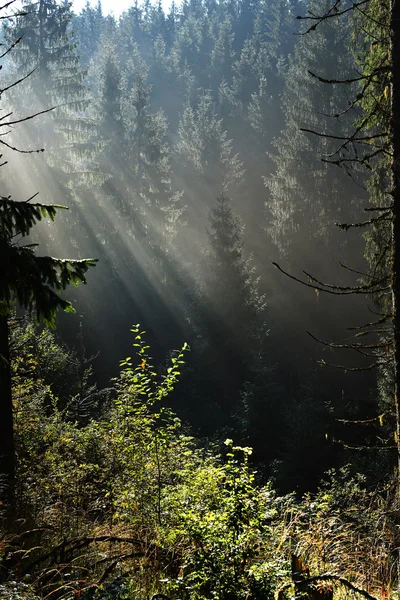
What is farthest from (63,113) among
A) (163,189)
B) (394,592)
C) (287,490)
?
(394,592)

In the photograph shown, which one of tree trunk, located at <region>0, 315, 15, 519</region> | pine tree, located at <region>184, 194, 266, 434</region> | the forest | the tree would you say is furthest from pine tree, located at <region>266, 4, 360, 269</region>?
the tree

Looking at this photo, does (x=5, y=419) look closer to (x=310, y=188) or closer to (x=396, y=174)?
(x=396, y=174)

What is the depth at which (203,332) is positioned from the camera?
29.8 metres

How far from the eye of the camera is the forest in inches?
196

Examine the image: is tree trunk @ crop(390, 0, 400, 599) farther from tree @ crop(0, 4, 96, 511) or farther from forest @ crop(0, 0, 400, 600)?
tree @ crop(0, 4, 96, 511)

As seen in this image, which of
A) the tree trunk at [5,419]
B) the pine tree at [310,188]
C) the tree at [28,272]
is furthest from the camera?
the pine tree at [310,188]

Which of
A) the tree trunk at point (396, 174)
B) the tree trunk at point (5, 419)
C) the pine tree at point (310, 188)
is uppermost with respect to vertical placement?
the pine tree at point (310, 188)

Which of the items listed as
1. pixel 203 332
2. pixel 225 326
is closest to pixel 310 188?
pixel 225 326

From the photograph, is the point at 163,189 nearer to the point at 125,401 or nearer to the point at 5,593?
the point at 125,401

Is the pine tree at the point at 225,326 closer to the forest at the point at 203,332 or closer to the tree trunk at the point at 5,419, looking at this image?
the forest at the point at 203,332

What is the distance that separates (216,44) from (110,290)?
47701 mm

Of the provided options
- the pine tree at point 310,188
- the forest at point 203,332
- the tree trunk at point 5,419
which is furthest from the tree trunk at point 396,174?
the pine tree at point 310,188

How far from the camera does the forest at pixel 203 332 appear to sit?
497 centimetres

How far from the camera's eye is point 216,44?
227 ft
